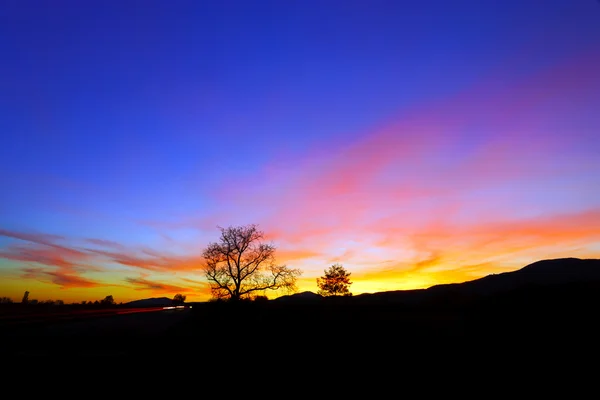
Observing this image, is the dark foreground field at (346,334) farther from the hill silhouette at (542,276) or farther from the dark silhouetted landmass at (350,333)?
the hill silhouette at (542,276)

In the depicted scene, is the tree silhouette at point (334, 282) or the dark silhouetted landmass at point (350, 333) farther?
the tree silhouette at point (334, 282)

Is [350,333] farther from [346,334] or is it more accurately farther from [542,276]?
[542,276]

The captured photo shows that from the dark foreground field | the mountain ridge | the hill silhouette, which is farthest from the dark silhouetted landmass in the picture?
the hill silhouette

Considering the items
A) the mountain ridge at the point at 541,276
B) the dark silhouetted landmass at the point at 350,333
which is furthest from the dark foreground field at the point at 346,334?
the mountain ridge at the point at 541,276

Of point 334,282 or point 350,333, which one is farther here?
point 334,282

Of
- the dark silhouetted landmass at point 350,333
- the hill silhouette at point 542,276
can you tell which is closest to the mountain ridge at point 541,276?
the hill silhouette at point 542,276

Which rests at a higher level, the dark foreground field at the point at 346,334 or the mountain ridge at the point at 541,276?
the mountain ridge at the point at 541,276

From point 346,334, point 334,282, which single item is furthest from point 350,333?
point 334,282

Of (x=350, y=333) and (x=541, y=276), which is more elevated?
(x=541, y=276)

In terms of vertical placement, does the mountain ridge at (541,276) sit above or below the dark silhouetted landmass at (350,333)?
above

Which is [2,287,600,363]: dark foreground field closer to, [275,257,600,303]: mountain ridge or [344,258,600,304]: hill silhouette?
[275,257,600,303]: mountain ridge

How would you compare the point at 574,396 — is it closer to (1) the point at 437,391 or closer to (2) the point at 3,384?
(1) the point at 437,391

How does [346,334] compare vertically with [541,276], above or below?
below

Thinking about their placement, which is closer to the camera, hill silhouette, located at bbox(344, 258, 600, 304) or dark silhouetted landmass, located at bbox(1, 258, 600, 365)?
dark silhouetted landmass, located at bbox(1, 258, 600, 365)
